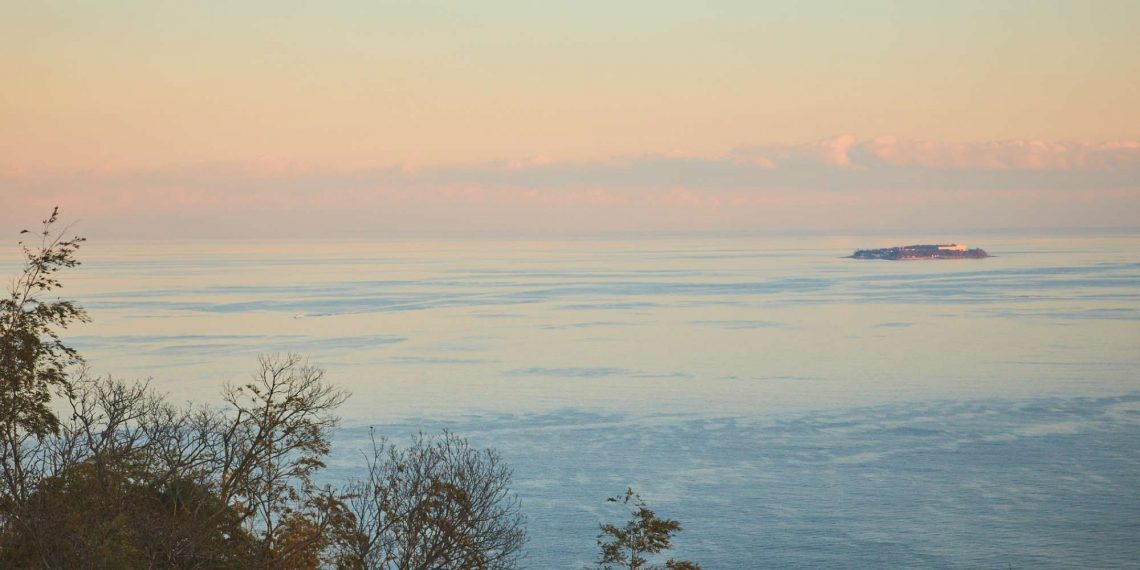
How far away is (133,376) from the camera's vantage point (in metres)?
70.1

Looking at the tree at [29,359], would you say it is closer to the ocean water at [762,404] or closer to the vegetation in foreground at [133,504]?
the vegetation in foreground at [133,504]

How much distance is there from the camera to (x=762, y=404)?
62438mm

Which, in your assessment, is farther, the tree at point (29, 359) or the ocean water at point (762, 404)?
the ocean water at point (762, 404)

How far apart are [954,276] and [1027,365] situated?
5039 inches

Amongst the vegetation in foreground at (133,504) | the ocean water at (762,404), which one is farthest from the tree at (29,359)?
the ocean water at (762,404)

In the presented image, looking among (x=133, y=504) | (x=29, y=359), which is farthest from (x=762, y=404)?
(x=29, y=359)

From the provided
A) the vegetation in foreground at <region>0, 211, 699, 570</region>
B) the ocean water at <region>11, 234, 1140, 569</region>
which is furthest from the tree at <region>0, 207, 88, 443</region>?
the ocean water at <region>11, 234, 1140, 569</region>

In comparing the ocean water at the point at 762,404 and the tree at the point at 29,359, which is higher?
the tree at the point at 29,359

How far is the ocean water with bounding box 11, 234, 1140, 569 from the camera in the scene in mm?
38031

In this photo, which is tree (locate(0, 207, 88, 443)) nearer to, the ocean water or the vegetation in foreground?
the vegetation in foreground

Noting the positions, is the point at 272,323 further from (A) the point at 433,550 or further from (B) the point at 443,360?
(A) the point at 433,550

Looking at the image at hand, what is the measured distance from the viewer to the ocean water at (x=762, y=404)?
125ft

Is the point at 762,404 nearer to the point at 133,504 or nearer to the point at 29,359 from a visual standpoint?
the point at 133,504

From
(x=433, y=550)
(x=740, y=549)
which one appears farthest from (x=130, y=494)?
(x=740, y=549)
